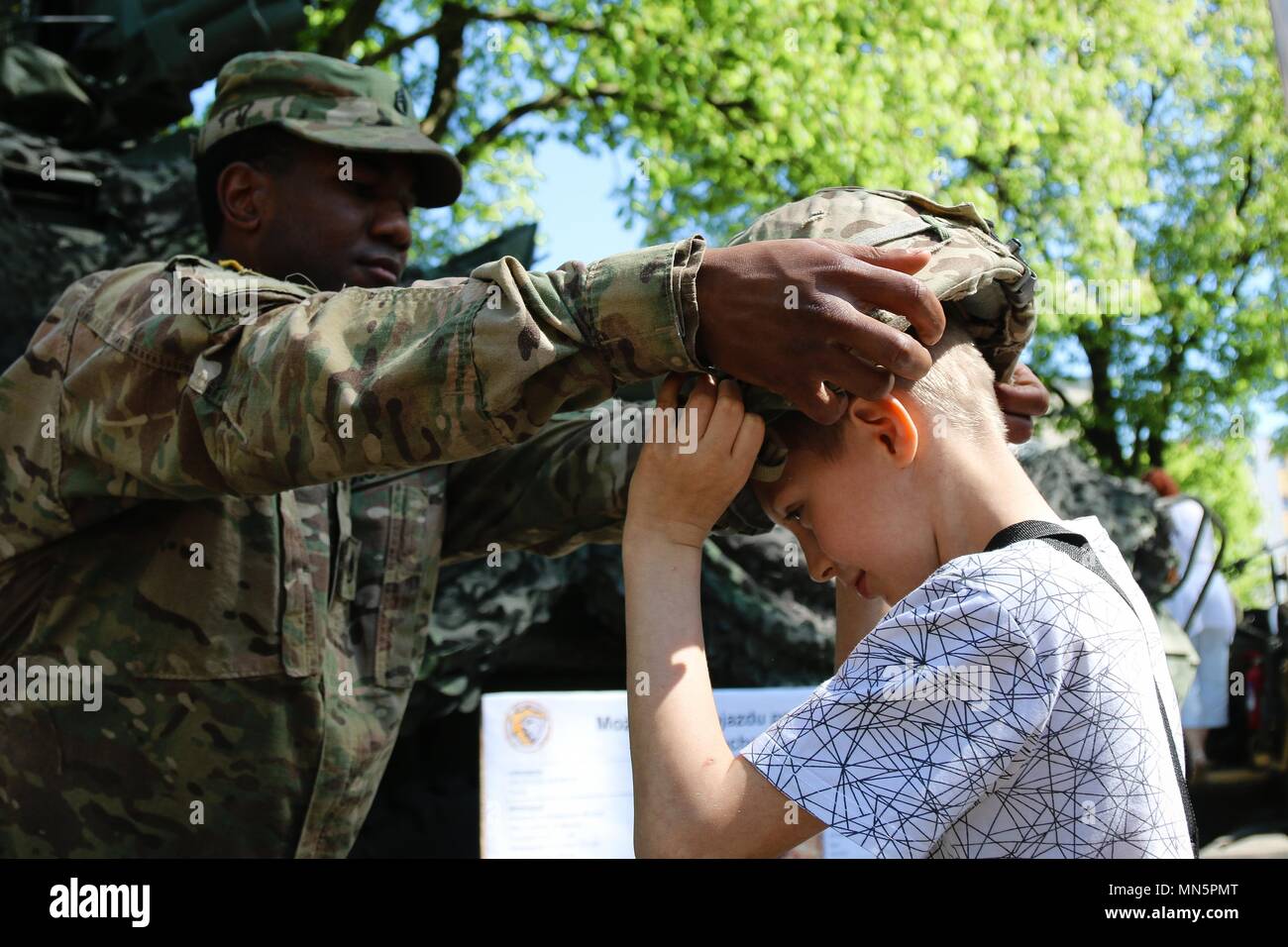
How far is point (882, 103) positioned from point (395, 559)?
820cm

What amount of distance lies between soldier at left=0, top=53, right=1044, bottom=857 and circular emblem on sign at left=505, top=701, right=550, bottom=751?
76.9 inches

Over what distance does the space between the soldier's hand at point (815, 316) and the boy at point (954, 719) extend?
127 millimetres

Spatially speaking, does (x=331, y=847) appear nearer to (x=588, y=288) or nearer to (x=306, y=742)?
(x=306, y=742)

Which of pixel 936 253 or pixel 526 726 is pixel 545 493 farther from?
pixel 526 726

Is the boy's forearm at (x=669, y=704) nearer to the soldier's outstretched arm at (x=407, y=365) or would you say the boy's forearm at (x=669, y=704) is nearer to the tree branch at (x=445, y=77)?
the soldier's outstretched arm at (x=407, y=365)

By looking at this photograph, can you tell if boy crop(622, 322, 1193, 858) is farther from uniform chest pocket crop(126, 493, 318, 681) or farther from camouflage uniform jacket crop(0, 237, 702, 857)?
uniform chest pocket crop(126, 493, 318, 681)

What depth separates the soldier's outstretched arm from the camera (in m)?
1.92

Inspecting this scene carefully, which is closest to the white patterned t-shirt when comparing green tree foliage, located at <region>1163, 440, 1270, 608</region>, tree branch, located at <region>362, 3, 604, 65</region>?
tree branch, located at <region>362, 3, 604, 65</region>

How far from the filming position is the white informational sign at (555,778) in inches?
194

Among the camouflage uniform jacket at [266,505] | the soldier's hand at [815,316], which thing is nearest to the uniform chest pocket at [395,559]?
the camouflage uniform jacket at [266,505]

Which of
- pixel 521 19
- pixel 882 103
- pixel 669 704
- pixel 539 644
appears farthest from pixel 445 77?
pixel 669 704

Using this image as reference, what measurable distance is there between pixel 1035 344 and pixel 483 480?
15.7m

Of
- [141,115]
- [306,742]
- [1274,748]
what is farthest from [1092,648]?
[1274,748]

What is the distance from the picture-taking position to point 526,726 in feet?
16.6
